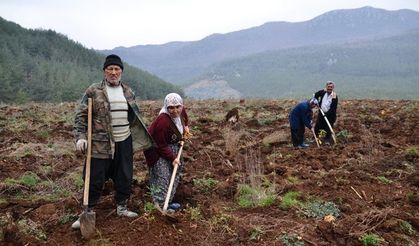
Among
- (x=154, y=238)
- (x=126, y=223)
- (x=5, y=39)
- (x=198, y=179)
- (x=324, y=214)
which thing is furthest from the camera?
(x=5, y=39)

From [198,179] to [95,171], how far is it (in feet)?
6.65

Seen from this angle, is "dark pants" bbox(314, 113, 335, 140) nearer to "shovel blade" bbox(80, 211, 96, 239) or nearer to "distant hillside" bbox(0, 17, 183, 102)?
"shovel blade" bbox(80, 211, 96, 239)

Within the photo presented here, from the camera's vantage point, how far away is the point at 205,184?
229 inches

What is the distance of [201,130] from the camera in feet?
34.3

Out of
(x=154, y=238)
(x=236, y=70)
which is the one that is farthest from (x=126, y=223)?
(x=236, y=70)

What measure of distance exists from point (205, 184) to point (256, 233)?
5.62 ft

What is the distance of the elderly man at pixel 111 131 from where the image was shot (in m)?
4.21

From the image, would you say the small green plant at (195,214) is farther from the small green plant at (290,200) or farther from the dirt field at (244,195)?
the small green plant at (290,200)

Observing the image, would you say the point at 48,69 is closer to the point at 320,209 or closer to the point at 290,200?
the point at 290,200

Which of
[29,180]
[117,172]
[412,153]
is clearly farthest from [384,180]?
[29,180]

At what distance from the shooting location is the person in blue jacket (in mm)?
8609

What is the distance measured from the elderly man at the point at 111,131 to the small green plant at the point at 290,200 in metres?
1.63

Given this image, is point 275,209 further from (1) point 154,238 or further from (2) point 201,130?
(2) point 201,130

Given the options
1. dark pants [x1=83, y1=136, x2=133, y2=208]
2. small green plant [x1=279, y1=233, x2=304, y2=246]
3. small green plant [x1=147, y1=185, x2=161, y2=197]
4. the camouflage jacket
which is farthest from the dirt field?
the camouflage jacket
